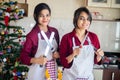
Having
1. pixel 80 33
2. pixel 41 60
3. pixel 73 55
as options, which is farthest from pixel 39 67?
pixel 80 33

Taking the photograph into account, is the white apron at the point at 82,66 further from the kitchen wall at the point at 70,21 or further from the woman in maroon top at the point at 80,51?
the kitchen wall at the point at 70,21

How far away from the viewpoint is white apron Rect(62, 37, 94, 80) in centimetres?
149

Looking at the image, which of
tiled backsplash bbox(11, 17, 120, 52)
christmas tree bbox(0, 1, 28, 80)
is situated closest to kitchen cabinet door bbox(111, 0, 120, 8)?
tiled backsplash bbox(11, 17, 120, 52)

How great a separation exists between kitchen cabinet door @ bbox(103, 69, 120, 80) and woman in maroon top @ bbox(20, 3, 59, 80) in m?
1.76

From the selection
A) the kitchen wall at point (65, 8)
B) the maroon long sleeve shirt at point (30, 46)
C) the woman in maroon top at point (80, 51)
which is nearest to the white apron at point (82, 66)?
the woman in maroon top at point (80, 51)

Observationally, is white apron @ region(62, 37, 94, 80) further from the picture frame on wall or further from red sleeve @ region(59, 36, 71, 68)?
the picture frame on wall

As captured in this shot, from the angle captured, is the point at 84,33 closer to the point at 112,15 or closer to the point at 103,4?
the point at 103,4

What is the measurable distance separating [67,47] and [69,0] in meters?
2.24

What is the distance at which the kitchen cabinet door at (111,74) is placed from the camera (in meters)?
3.16

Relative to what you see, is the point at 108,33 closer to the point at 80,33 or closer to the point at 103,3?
the point at 103,3

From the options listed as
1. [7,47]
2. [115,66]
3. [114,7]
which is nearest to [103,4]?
[114,7]

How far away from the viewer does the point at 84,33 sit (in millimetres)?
1550

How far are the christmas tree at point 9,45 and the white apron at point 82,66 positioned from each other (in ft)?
4.24

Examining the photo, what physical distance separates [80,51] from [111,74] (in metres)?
1.82
